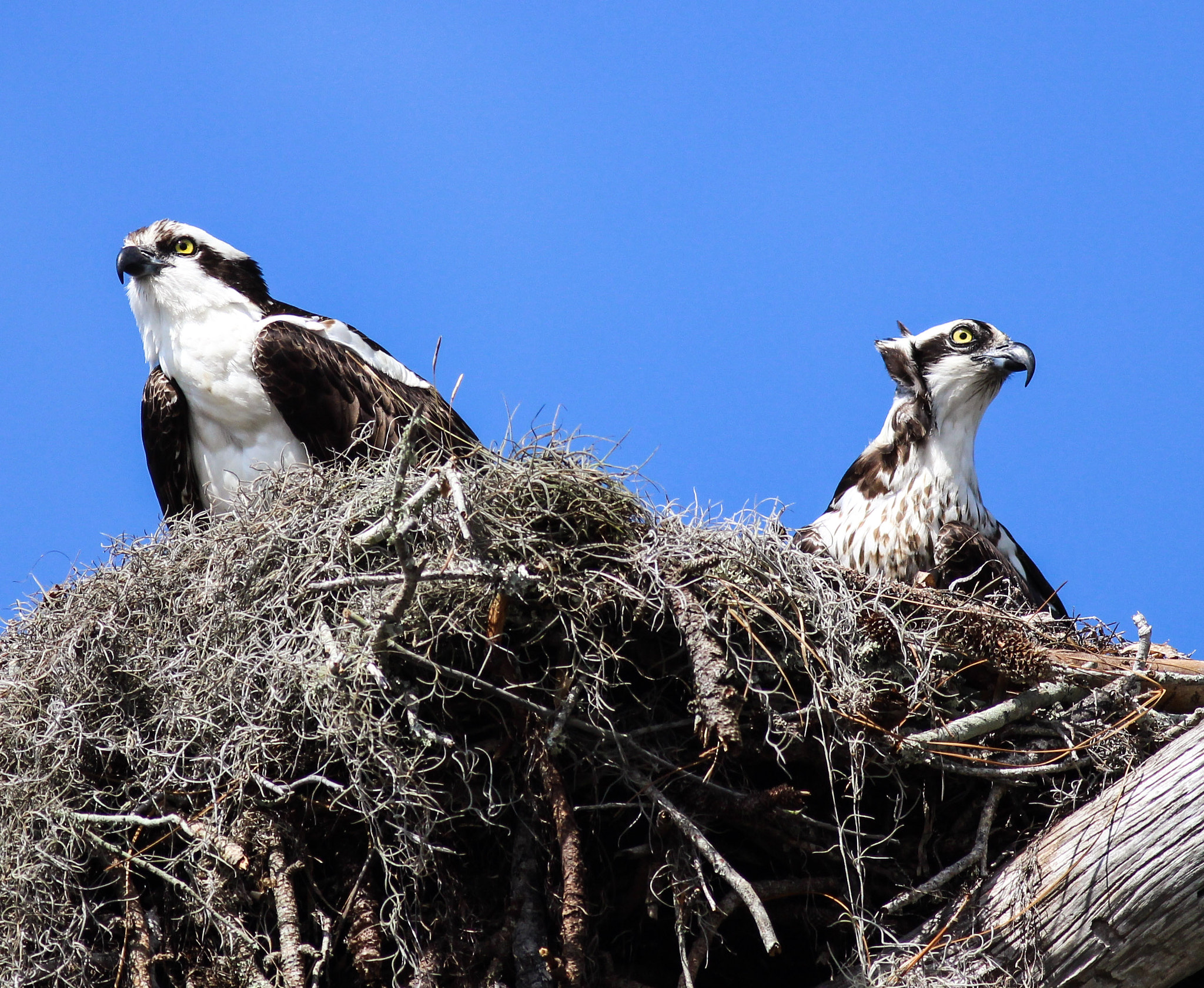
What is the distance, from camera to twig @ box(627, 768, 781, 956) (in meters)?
3.71

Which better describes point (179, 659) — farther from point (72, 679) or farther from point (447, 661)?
point (447, 661)

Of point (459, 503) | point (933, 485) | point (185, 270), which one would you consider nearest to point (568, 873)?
point (459, 503)

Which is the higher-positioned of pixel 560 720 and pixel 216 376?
pixel 216 376

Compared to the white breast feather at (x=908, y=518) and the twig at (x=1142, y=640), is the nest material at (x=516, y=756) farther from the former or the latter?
the white breast feather at (x=908, y=518)

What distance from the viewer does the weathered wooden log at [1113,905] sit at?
4000mm

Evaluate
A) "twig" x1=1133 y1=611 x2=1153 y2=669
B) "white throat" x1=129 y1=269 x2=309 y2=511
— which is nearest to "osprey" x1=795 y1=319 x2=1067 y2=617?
"twig" x1=1133 y1=611 x2=1153 y2=669

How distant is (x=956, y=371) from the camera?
19.9 ft

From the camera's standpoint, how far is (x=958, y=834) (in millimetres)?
4395

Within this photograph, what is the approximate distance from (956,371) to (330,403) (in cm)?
280

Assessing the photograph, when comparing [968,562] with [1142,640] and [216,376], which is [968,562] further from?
[216,376]

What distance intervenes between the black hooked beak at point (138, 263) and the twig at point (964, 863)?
4.15 metres

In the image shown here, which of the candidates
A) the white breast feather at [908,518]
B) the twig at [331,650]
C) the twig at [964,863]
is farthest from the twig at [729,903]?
the white breast feather at [908,518]

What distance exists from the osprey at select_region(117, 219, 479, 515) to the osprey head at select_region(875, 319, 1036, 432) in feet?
6.62

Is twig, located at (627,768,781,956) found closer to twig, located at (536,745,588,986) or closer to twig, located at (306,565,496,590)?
twig, located at (536,745,588,986)
